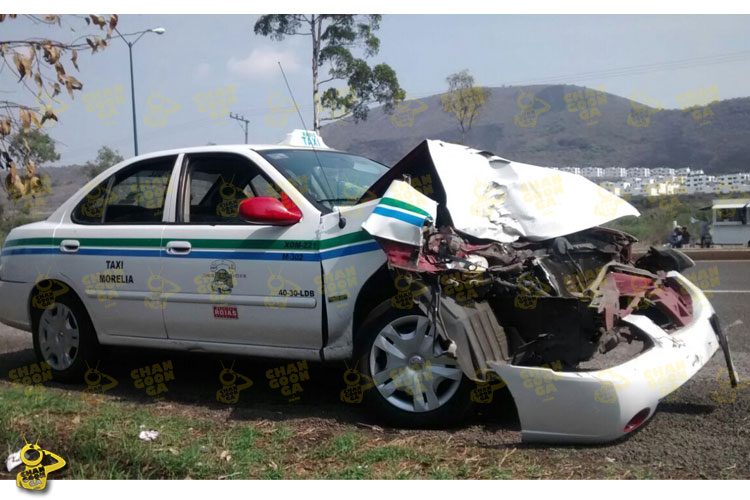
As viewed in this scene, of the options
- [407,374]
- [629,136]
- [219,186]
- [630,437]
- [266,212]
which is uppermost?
[629,136]

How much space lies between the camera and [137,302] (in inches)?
205

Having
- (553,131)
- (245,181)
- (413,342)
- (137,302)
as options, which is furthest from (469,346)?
(553,131)

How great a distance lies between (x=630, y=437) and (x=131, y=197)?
380 cm

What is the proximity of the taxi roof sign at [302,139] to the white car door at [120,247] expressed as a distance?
85cm

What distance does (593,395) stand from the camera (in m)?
3.58

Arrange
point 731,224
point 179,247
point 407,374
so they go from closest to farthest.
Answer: point 407,374 → point 179,247 → point 731,224

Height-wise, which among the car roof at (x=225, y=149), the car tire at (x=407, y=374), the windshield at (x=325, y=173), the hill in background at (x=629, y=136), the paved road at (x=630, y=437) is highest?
the hill in background at (x=629, y=136)

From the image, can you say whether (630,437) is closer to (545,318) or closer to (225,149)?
(545,318)

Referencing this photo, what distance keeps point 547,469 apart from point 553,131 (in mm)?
59644

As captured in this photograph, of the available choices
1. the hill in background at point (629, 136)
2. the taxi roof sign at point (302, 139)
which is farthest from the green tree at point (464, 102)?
the hill in background at point (629, 136)

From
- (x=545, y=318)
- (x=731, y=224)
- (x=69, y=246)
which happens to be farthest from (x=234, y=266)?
(x=731, y=224)

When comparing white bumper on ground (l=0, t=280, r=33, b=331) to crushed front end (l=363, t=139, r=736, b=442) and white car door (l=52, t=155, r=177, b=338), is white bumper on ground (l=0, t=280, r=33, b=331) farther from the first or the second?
crushed front end (l=363, t=139, r=736, b=442)

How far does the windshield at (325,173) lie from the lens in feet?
16.1

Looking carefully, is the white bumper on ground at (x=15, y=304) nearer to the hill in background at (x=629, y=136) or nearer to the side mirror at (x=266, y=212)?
the side mirror at (x=266, y=212)
